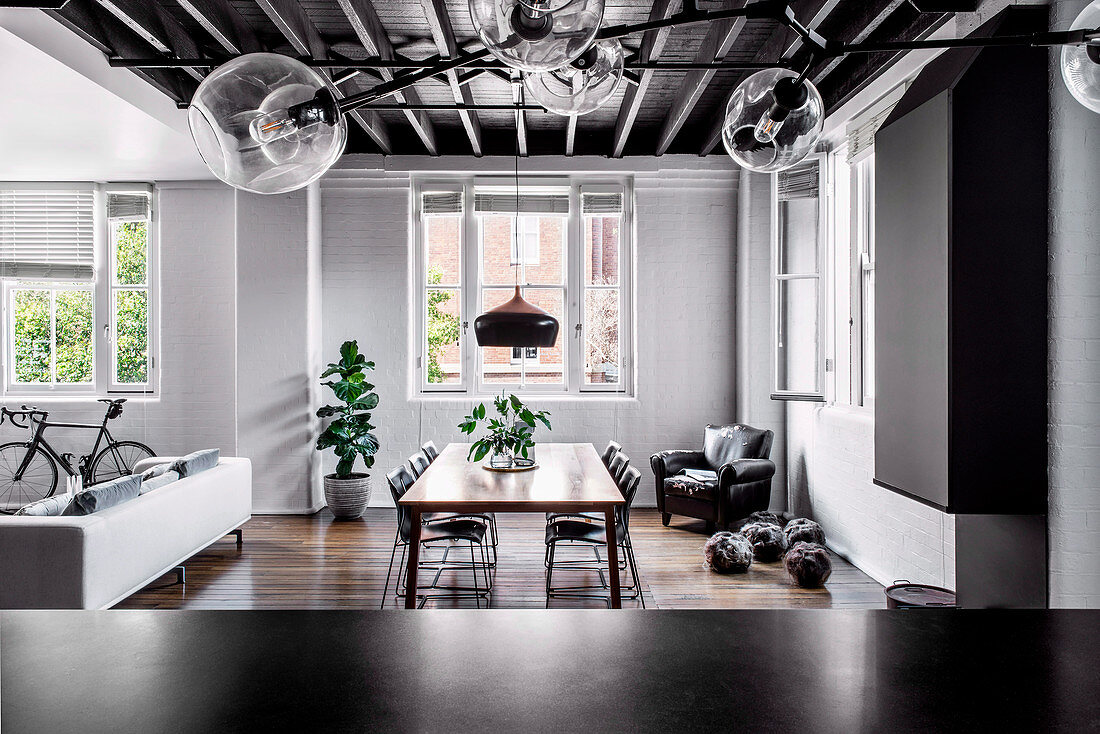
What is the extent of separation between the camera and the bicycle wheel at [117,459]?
6.66m

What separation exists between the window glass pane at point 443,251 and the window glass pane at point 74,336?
11.0ft

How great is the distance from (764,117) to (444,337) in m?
5.74

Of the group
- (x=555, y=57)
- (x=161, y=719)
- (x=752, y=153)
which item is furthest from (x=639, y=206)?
(x=161, y=719)

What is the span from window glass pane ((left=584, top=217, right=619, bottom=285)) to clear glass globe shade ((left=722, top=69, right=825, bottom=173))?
541cm

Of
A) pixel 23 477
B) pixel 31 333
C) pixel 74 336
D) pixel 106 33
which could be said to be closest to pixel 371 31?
pixel 106 33

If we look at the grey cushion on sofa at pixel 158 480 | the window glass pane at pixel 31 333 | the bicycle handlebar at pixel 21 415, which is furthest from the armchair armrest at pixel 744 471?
the window glass pane at pixel 31 333

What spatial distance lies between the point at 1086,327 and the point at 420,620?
2.68 m

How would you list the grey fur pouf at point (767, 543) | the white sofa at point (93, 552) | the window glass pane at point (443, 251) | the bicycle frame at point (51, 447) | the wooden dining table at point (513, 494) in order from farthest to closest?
the window glass pane at point (443, 251) < the bicycle frame at point (51, 447) < the grey fur pouf at point (767, 543) < the wooden dining table at point (513, 494) < the white sofa at point (93, 552)

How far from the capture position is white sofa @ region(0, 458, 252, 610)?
3.48 meters

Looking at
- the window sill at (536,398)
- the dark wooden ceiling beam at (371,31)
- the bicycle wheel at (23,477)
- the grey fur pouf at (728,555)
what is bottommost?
the grey fur pouf at (728,555)

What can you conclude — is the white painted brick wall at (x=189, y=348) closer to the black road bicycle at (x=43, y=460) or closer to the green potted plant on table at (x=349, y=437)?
the black road bicycle at (x=43, y=460)

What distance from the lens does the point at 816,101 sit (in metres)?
1.65

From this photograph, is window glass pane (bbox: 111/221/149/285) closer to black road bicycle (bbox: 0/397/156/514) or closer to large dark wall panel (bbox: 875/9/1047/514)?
black road bicycle (bbox: 0/397/156/514)

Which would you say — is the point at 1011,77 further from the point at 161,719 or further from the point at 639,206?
the point at 639,206
